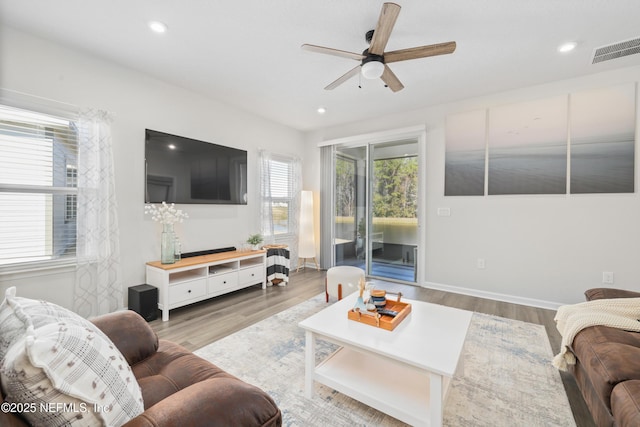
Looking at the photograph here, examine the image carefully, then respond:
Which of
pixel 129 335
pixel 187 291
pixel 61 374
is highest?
pixel 61 374

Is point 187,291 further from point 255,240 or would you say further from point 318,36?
point 318,36

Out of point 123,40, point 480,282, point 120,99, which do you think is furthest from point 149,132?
point 480,282

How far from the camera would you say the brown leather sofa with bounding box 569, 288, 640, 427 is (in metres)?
1.11

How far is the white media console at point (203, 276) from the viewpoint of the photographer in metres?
2.84

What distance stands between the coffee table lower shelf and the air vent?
127 inches

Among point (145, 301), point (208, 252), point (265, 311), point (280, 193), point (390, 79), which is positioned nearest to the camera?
point (390, 79)

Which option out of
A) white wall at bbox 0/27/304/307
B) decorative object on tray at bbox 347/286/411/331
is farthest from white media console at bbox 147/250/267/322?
decorative object on tray at bbox 347/286/411/331

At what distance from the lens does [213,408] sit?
85 centimetres

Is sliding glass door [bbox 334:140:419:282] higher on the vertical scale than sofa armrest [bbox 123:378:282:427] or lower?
higher

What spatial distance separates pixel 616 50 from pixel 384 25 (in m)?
2.42

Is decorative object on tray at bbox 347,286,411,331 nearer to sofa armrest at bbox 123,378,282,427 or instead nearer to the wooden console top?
sofa armrest at bbox 123,378,282,427

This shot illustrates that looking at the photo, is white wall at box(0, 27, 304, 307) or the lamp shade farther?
the lamp shade

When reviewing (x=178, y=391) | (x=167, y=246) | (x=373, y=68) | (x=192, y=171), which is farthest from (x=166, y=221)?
(x=373, y=68)

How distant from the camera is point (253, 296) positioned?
3.58 meters
